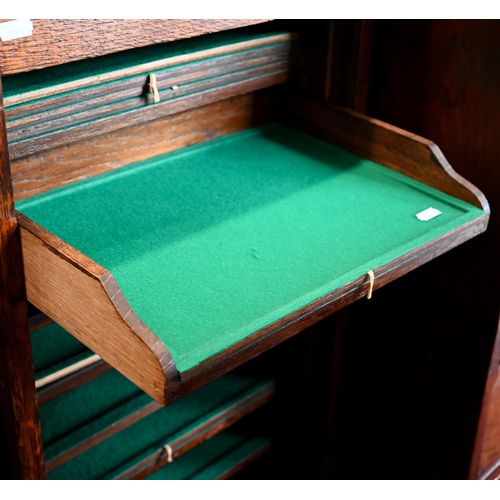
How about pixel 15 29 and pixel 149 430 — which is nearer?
pixel 15 29

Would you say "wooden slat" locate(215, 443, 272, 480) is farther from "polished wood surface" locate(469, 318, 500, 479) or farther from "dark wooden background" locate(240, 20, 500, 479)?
"polished wood surface" locate(469, 318, 500, 479)

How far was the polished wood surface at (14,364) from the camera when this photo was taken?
1.40 meters

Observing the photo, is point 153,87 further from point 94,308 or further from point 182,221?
point 94,308

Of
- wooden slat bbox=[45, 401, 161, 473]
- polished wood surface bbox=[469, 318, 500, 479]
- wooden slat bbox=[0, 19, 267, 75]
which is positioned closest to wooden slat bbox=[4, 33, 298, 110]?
wooden slat bbox=[0, 19, 267, 75]

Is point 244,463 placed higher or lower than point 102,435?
lower

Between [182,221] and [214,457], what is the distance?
2.74 feet

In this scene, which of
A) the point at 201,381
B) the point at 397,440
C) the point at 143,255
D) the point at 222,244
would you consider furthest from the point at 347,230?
the point at 397,440

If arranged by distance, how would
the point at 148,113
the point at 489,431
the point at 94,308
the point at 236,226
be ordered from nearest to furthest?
the point at 94,308 < the point at 236,226 < the point at 148,113 < the point at 489,431

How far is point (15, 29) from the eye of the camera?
54.0 inches

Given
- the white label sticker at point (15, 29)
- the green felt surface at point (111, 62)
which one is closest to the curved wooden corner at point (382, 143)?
the green felt surface at point (111, 62)

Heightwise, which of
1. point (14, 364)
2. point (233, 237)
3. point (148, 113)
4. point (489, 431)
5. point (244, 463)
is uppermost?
point (148, 113)

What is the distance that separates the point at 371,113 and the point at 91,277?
1.03m

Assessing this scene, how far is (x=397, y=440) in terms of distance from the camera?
2314mm

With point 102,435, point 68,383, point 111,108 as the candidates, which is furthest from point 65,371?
point 111,108
